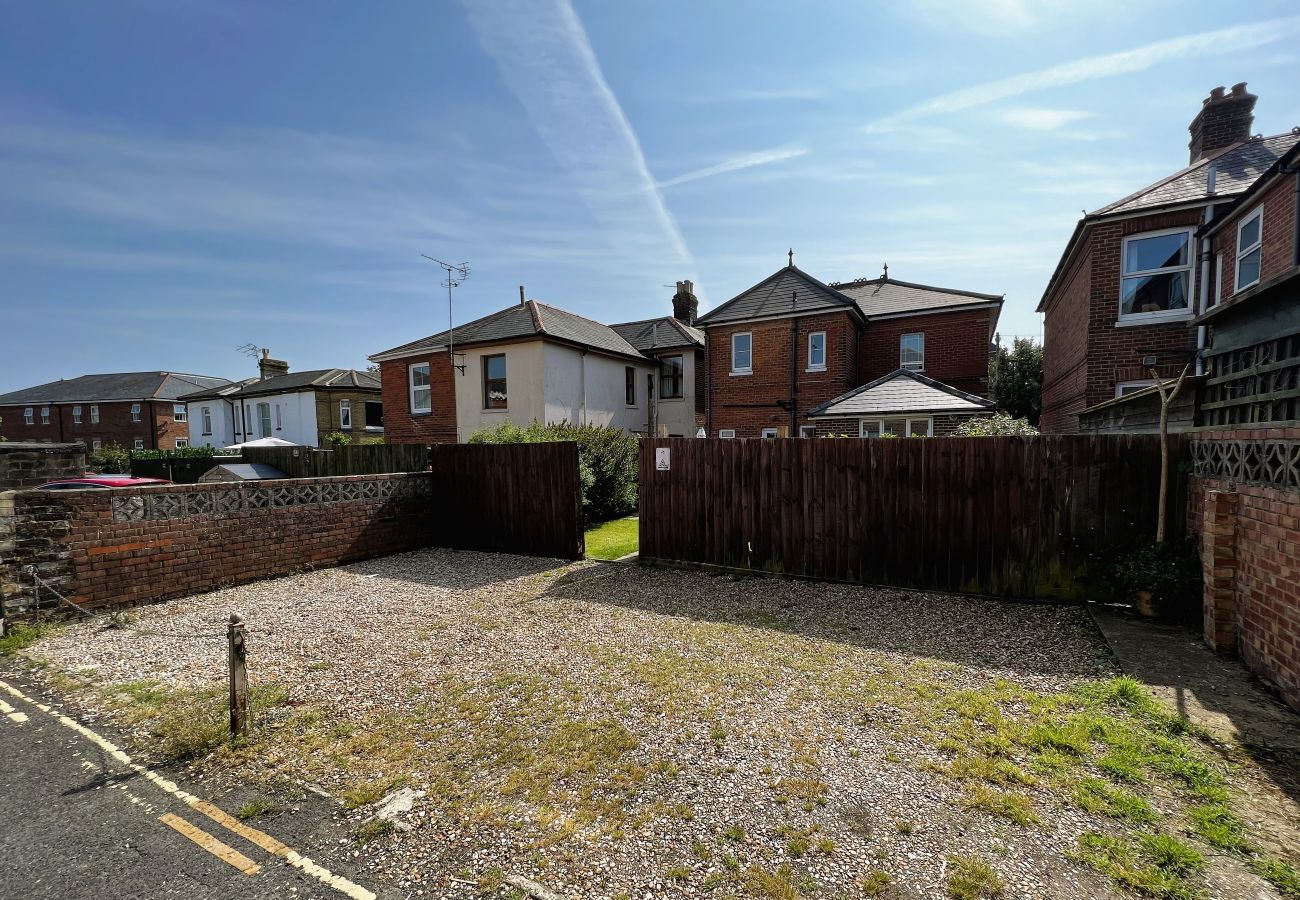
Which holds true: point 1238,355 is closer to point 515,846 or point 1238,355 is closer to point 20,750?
point 515,846

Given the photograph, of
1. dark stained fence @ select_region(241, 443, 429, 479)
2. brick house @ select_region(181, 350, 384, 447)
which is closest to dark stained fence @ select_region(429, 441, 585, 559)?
dark stained fence @ select_region(241, 443, 429, 479)

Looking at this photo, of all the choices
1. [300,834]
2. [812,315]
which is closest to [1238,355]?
[300,834]

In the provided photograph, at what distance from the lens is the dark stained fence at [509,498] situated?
992 centimetres

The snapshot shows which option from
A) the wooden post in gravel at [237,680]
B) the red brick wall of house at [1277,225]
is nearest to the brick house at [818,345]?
the red brick wall of house at [1277,225]

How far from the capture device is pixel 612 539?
462 inches

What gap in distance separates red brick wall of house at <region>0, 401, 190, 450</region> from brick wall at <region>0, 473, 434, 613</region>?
42717 mm

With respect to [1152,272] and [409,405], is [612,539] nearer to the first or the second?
[1152,272]

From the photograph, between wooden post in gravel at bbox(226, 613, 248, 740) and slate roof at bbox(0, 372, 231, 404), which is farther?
slate roof at bbox(0, 372, 231, 404)

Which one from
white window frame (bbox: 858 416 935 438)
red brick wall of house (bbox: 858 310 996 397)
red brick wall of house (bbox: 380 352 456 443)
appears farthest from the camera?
red brick wall of house (bbox: 380 352 456 443)

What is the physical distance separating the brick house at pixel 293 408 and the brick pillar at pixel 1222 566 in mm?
31809

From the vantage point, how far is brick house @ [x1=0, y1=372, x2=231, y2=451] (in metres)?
42.0

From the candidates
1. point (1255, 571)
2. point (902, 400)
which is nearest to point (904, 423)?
point (902, 400)

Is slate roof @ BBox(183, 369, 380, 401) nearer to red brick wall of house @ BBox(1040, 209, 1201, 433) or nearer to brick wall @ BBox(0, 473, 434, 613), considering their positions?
brick wall @ BBox(0, 473, 434, 613)

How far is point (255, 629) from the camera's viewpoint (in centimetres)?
621
